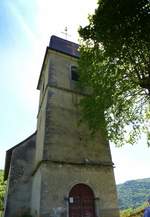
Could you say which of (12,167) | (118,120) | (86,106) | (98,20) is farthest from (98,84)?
(12,167)

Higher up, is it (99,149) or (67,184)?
(99,149)

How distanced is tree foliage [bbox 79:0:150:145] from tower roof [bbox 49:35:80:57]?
537 cm

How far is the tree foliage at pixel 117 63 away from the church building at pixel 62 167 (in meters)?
1.73

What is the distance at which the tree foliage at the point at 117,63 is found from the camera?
9453mm

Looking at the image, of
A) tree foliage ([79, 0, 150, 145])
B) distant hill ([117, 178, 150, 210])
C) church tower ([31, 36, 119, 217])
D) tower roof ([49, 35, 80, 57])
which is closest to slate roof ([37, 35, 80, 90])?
tower roof ([49, 35, 80, 57])

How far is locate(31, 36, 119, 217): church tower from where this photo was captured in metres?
10.5

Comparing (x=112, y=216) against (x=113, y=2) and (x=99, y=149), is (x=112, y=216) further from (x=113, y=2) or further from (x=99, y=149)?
(x=113, y=2)

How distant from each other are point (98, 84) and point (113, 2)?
415cm

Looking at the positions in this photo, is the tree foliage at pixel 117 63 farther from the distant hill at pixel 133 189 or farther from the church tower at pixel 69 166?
the distant hill at pixel 133 189

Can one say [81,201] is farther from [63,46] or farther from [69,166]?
[63,46]

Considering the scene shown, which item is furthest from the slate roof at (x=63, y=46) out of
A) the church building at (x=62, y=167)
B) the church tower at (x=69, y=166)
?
the church tower at (x=69, y=166)

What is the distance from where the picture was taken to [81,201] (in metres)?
11.1

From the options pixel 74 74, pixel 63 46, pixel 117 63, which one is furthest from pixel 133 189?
pixel 117 63

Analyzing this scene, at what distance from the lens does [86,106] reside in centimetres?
1206
